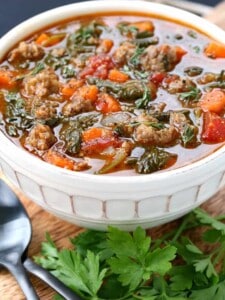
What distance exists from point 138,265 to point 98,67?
3.03ft

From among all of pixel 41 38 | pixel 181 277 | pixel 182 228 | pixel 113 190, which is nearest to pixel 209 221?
pixel 182 228

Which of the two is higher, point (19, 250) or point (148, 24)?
point (148, 24)

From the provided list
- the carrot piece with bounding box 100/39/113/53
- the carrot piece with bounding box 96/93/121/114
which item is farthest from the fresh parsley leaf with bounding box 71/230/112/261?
the carrot piece with bounding box 100/39/113/53

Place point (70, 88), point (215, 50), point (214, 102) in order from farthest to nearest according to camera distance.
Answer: point (215, 50)
point (70, 88)
point (214, 102)

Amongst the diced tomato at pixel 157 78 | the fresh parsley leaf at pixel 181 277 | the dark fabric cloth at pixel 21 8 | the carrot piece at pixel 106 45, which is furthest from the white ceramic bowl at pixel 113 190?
the dark fabric cloth at pixel 21 8

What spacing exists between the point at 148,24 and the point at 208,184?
97 cm

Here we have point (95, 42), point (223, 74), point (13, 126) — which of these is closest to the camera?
point (13, 126)

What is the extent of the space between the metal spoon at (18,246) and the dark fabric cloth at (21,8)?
2349mm

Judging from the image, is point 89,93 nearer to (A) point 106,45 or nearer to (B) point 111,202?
(A) point 106,45

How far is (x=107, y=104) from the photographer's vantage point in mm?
2729

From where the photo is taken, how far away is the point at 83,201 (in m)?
2.51

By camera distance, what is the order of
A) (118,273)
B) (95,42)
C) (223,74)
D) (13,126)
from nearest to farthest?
(118,273), (13,126), (223,74), (95,42)

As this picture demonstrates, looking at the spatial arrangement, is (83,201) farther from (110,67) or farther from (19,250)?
(110,67)

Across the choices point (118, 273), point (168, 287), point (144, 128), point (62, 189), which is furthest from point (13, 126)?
point (168, 287)
